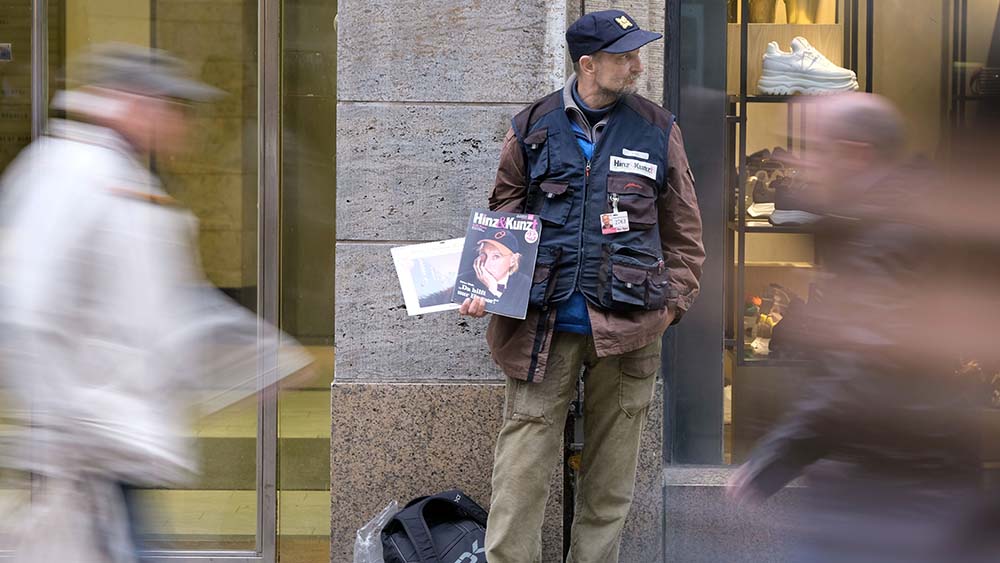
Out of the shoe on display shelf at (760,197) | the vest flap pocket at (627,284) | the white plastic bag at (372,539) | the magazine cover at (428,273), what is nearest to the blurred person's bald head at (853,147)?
the vest flap pocket at (627,284)

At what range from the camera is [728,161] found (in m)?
5.54

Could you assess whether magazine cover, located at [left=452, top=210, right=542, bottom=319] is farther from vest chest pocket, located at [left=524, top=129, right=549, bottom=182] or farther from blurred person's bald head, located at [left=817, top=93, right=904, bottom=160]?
blurred person's bald head, located at [left=817, top=93, right=904, bottom=160]

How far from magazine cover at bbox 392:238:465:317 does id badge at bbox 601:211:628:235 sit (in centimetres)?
55

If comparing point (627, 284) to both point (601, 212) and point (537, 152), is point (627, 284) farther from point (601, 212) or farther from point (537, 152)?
point (537, 152)

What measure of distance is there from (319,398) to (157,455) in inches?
110

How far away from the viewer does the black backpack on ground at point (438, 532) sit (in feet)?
15.1

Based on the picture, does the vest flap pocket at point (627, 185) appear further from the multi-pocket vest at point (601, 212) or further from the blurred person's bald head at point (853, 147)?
the blurred person's bald head at point (853, 147)

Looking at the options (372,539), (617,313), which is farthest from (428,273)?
(372,539)

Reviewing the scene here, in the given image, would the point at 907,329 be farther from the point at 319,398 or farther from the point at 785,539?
the point at 319,398

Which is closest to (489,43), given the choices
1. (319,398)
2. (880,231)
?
(319,398)

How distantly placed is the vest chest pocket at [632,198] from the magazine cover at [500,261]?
0.90 ft

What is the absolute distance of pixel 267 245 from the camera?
18.9ft

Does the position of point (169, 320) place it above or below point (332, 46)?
below

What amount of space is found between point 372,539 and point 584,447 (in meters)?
0.91
